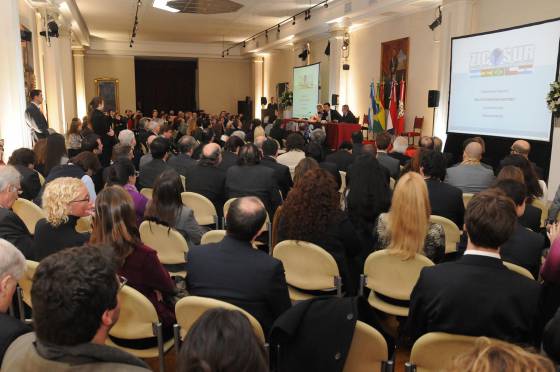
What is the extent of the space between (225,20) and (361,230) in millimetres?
12556

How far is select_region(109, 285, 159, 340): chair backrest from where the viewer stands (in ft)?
7.38

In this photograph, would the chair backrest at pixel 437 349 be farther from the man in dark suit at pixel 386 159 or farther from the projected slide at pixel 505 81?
the projected slide at pixel 505 81

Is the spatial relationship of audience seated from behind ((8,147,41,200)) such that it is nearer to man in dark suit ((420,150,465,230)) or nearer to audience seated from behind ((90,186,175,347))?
audience seated from behind ((90,186,175,347))

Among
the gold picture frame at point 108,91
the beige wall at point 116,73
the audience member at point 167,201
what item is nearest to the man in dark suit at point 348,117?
the audience member at point 167,201

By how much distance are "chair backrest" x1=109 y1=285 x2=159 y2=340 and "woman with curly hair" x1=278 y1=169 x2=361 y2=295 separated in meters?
1.12

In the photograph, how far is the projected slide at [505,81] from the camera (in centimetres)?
731

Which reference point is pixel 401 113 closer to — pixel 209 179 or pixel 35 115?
pixel 209 179

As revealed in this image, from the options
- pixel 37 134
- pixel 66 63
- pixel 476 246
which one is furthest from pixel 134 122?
pixel 476 246

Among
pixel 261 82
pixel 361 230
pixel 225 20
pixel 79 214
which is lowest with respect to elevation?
pixel 361 230

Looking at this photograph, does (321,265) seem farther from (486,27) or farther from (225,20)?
(225,20)

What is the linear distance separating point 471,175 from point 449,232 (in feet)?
4.88

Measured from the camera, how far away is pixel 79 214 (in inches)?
112

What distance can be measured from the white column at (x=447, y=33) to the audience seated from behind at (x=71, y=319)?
30.1ft

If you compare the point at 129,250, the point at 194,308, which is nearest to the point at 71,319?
the point at 194,308
